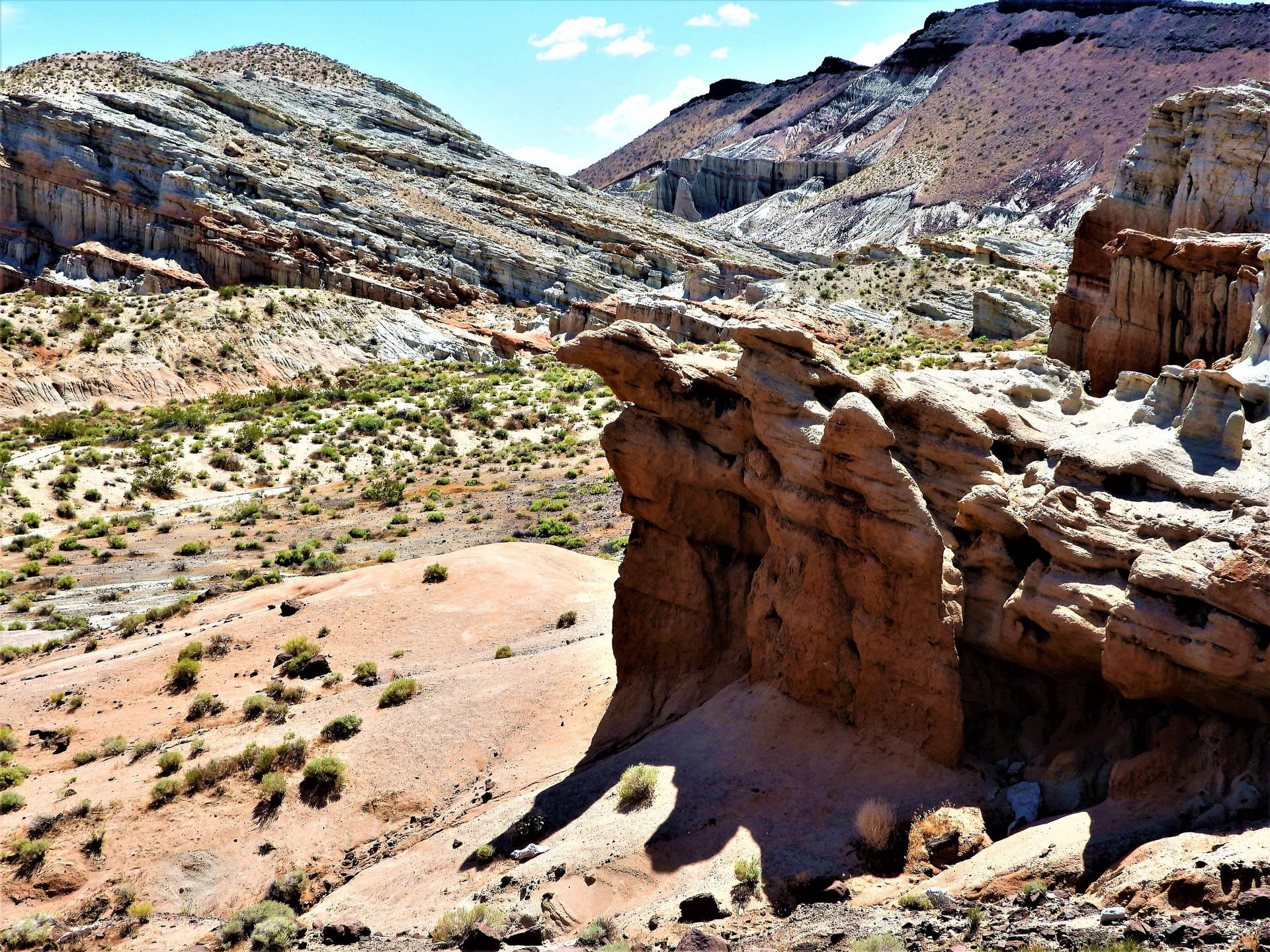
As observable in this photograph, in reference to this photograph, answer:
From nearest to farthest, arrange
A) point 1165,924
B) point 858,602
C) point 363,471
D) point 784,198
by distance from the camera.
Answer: point 1165,924
point 858,602
point 363,471
point 784,198

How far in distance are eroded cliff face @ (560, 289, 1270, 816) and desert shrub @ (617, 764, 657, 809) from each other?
2224 millimetres

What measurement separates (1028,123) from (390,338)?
87.2m

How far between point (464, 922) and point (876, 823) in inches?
186

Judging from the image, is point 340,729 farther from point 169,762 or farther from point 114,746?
point 114,746

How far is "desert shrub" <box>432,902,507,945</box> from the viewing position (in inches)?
440

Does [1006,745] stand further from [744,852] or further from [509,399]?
[509,399]

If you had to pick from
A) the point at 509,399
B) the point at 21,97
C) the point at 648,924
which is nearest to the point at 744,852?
the point at 648,924

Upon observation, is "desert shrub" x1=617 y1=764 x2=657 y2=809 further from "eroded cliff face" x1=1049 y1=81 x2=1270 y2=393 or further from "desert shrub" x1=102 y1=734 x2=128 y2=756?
"eroded cliff face" x1=1049 y1=81 x2=1270 y2=393

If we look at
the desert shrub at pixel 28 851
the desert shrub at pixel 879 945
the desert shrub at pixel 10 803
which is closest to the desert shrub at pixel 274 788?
the desert shrub at pixel 28 851

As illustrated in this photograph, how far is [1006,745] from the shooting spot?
1154cm

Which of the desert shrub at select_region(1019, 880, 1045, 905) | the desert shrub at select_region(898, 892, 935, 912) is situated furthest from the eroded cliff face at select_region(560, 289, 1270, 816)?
the desert shrub at select_region(898, 892, 935, 912)

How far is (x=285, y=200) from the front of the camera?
74.2 metres

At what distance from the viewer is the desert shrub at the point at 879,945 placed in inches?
328

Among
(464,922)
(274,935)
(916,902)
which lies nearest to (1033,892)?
(916,902)
